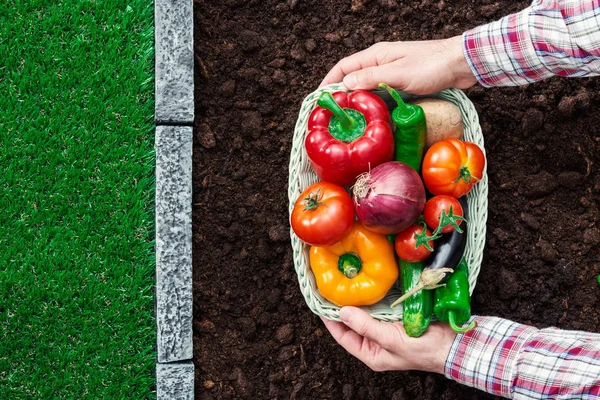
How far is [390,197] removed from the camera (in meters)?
2.33

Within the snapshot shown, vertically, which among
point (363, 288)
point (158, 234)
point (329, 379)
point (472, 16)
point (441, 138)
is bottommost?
point (329, 379)

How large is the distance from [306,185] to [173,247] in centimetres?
67

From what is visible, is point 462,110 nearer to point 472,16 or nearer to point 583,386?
point 472,16

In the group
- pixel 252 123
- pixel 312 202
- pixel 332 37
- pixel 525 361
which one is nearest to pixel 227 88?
pixel 252 123

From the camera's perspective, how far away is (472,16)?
2.99 m

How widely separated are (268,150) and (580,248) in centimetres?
142

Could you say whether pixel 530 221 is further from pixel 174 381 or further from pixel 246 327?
pixel 174 381

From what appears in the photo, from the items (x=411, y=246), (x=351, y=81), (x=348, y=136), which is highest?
(x=351, y=81)

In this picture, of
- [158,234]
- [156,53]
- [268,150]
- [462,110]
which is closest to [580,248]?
[462,110]

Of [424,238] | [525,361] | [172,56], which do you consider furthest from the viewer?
[172,56]

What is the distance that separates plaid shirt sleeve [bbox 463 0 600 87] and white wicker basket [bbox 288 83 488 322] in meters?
0.15

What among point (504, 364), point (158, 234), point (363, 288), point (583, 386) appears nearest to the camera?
point (583, 386)

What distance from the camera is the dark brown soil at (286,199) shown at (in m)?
2.93

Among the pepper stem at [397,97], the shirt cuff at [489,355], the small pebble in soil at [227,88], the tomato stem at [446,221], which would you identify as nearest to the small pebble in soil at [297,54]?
the small pebble in soil at [227,88]
